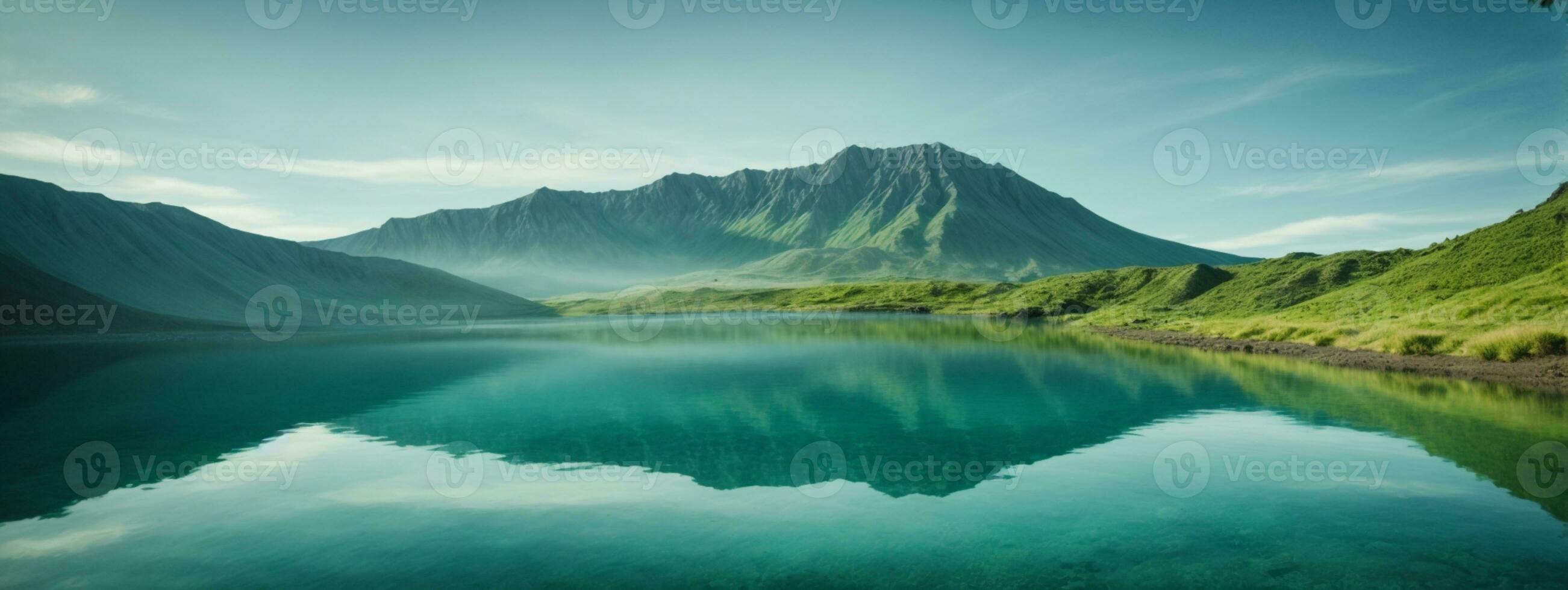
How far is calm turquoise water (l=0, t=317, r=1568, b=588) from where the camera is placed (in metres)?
12.3

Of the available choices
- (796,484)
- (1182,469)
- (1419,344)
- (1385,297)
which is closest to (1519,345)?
(1419,344)

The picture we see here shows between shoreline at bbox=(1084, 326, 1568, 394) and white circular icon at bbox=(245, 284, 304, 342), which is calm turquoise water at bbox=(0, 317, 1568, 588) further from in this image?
white circular icon at bbox=(245, 284, 304, 342)

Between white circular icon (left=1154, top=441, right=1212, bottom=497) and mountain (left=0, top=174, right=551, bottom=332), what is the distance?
12435 cm

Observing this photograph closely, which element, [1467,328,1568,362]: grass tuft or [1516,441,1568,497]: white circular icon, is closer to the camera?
[1516,441,1568,497]: white circular icon

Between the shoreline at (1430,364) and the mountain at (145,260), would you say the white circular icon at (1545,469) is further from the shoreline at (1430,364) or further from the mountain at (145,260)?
the mountain at (145,260)

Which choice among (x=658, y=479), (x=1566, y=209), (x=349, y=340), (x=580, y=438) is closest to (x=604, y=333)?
(x=349, y=340)

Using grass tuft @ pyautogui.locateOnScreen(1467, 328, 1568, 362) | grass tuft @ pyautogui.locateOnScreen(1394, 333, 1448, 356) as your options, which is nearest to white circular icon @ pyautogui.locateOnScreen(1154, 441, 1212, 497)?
grass tuft @ pyautogui.locateOnScreen(1467, 328, 1568, 362)

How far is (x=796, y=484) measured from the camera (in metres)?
17.8

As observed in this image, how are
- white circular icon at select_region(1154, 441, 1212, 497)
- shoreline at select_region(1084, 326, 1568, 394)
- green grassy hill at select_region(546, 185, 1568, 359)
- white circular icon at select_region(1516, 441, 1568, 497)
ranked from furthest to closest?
green grassy hill at select_region(546, 185, 1568, 359) < shoreline at select_region(1084, 326, 1568, 394) < white circular icon at select_region(1154, 441, 1212, 497) < white circular icon at select_region(1516, 441, 1568, 497)

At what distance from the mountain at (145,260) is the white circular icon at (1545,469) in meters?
132

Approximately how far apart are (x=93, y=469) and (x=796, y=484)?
1905 centimetres

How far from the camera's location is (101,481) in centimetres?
1811

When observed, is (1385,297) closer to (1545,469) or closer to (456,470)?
(1545,469)

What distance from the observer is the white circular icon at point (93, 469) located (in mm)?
17469
